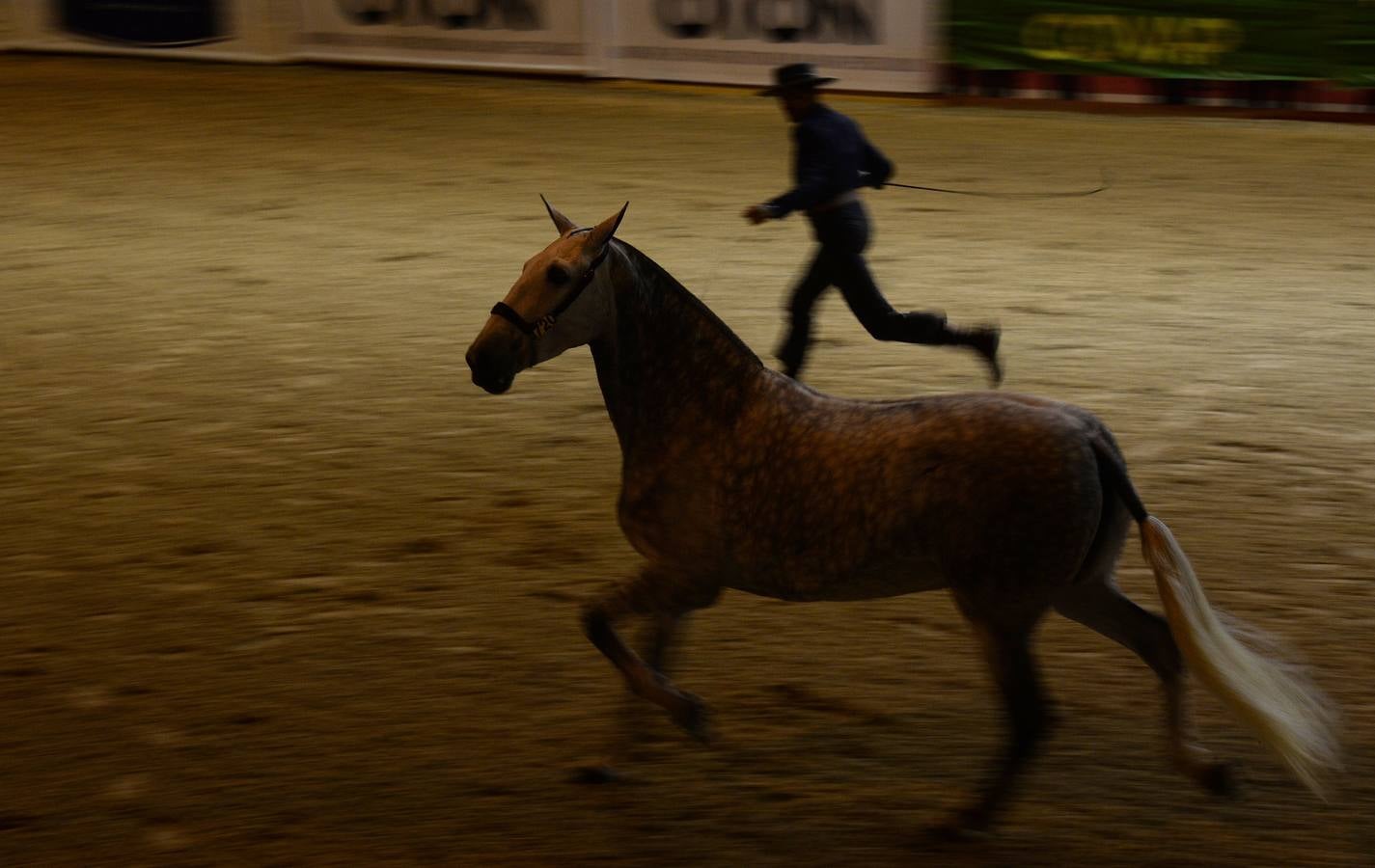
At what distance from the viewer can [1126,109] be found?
16.5 m

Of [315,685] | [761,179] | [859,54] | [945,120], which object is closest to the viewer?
[315,685]

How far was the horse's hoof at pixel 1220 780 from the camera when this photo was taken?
12.7 ft

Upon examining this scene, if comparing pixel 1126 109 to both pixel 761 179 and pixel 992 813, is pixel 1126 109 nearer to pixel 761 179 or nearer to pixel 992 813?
pixel 761 179

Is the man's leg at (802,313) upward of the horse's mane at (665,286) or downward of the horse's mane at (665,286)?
downward

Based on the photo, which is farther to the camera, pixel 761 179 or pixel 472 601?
pixel 761 179

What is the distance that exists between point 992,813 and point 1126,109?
1403 cm

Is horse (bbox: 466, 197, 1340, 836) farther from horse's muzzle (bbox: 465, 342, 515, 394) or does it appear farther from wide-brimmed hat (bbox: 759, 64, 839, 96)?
wide-brimmed hat (bbox: 759, 64, 839, 96)

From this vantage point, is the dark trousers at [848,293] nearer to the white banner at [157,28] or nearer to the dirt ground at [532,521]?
the dirt ground at [532,521]

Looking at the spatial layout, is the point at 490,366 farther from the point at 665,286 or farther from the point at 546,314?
the point at 665,286

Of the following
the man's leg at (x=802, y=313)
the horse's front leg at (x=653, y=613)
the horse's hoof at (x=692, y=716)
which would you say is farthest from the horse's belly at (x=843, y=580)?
the man's leg at (x=802, y=313)

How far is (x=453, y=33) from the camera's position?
19734mm

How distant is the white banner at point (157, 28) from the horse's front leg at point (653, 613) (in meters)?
18.3

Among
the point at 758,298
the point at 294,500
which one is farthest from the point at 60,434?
the point at 758,298

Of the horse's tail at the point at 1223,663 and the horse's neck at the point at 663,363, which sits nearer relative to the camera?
the horse's tail at the point at 1223,663
